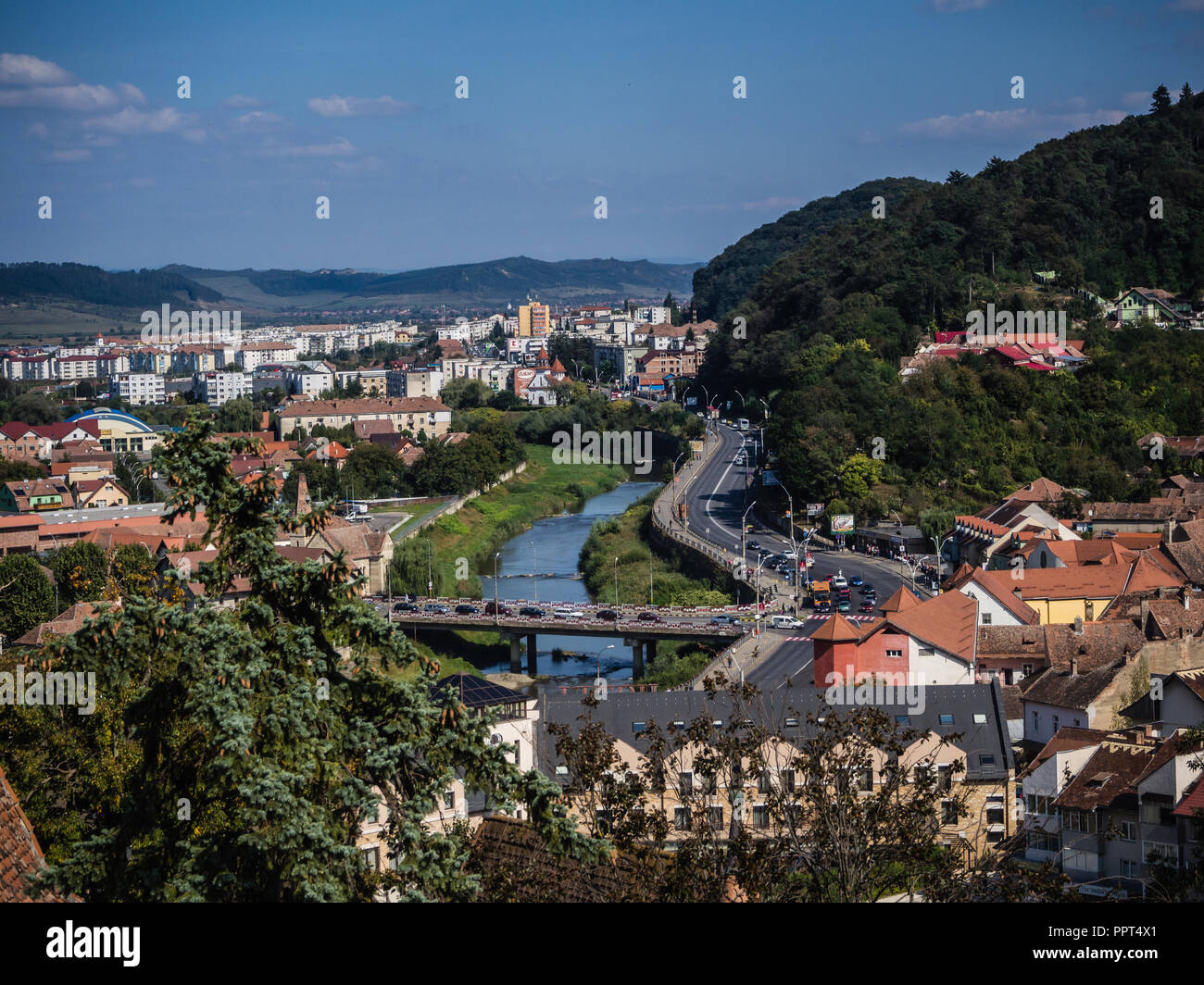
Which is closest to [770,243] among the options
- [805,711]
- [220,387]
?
[220,387]

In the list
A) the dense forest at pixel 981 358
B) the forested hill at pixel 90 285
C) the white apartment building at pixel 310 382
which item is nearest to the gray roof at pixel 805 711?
the dense forest at pixel 981 358

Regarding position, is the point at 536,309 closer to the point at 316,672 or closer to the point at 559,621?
the point at 559,621

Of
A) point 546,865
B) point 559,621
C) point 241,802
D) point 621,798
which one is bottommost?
point 559,621

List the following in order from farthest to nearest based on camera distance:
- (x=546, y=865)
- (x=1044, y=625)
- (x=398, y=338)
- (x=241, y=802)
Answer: (x=398, y=338), (x=1044, y=625), (x=546, y=865), (x=241, y=802)

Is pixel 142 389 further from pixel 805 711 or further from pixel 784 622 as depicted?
pixel 805 711

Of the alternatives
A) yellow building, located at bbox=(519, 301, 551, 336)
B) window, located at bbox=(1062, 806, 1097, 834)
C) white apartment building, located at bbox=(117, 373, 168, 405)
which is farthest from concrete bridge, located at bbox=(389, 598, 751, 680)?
yellow building, located at bbox=(519, 301, 551, 336)

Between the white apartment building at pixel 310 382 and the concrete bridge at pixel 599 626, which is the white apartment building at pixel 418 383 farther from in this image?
the concrete bridge at pixel 599 626

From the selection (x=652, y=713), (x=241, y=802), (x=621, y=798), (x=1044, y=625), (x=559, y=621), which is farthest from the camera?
(x=559, y=621)
